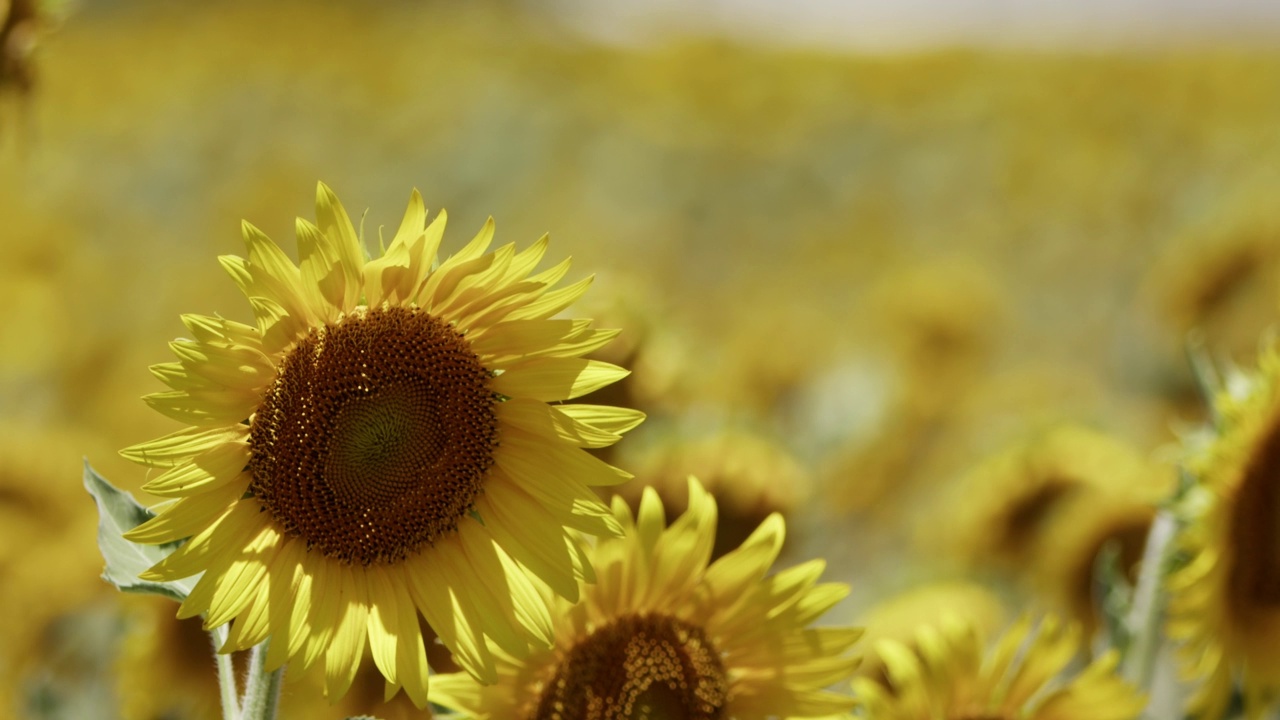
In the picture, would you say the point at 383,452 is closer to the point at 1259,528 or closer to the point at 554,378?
the point at 554,378

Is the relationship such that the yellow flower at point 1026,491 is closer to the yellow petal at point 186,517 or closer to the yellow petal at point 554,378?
the yellow petal at point 554,378

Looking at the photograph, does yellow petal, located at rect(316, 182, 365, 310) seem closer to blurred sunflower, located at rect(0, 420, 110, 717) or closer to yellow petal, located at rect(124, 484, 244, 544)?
yellow petal, located at rect(124, 484, 244, 544)

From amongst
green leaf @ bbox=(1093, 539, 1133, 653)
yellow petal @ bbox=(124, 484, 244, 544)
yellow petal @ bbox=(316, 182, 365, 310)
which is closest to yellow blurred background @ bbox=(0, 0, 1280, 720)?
green leaf @ bbox=(1093, 539, 1133, 653)

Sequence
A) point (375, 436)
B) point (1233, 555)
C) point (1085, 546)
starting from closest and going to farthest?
point (375, 436)
point (1233, 555)
point (1085, 546)

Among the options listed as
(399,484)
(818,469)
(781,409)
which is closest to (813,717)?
(399,484)

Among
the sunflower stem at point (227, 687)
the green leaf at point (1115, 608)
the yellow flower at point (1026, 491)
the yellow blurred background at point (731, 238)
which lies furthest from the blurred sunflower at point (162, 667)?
the yellow flower at point (1026, 491)

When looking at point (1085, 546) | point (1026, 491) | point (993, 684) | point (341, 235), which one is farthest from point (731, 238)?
point (341, 235)
